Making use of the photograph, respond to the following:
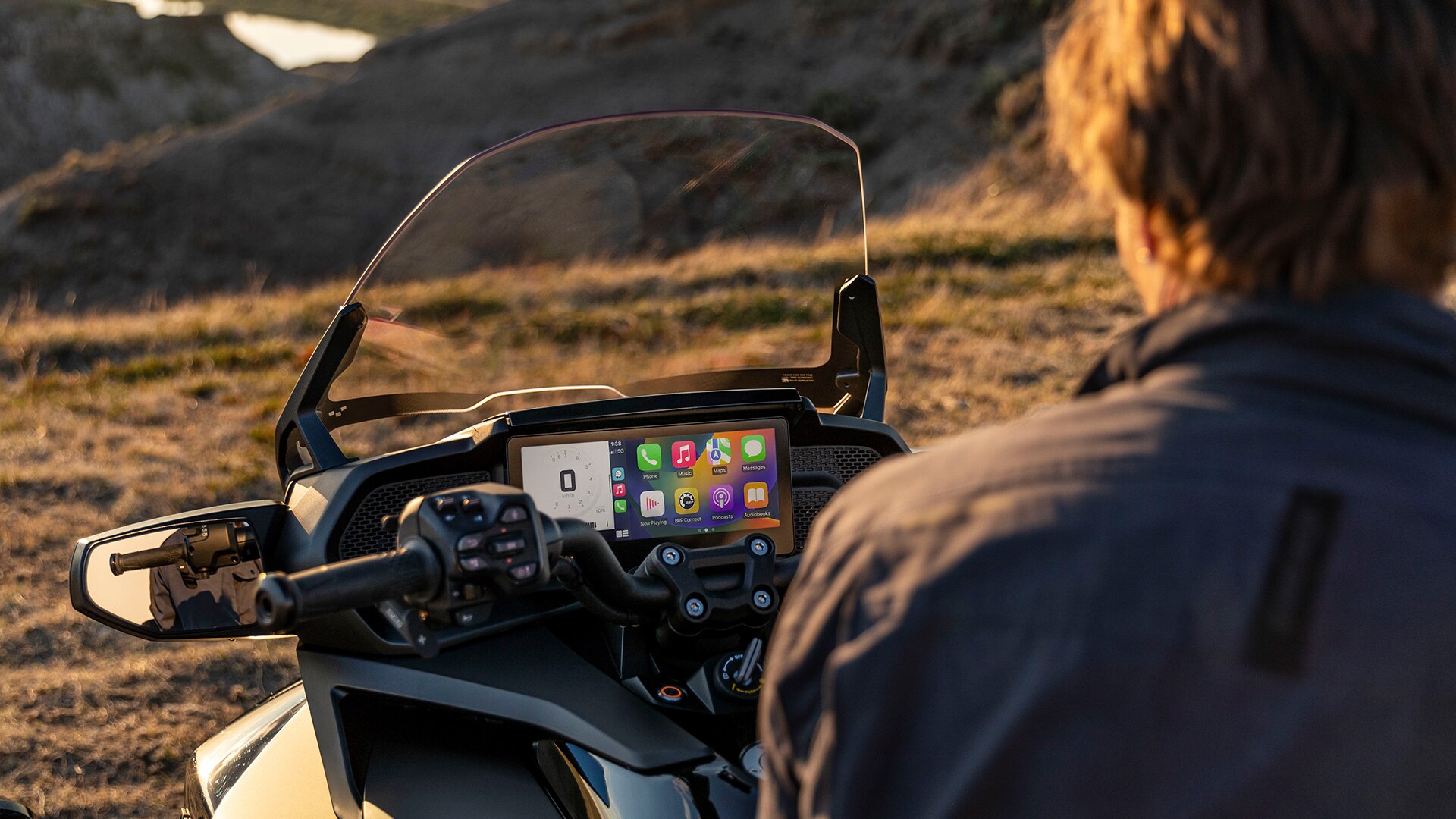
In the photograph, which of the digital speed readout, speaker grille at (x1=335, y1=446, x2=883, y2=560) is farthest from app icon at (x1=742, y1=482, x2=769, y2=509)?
speaker grille at (x1=335, y1=446, x2=883, y2=560)

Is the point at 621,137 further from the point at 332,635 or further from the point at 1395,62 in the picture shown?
the point at 1395,62

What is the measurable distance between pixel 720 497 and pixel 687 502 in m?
0.06

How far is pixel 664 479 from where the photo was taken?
2152 millimetres

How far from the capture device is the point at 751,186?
8.16ft

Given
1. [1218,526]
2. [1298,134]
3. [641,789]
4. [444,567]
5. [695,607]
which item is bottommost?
[641,789]

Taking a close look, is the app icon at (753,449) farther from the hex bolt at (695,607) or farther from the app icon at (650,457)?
the hex bolt at (695,607)

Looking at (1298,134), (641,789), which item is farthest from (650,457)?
(1298,134)

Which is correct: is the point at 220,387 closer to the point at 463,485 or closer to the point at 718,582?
the point at 463,485

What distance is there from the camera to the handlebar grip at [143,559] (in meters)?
1.80

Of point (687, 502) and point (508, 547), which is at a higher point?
point (508, 547)

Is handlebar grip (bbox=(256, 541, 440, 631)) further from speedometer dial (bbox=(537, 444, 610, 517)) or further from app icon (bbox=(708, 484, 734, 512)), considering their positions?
app icon (bbox=(708, 484, 734, 512))

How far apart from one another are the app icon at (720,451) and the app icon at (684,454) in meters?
0.03

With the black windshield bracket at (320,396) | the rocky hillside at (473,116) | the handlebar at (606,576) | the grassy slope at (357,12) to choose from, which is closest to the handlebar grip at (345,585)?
the handlebar at (606,576)

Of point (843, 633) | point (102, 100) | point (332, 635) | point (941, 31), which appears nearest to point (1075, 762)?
point (843, 633)
